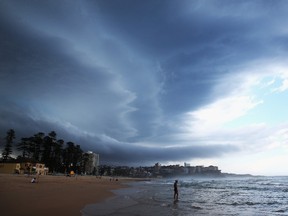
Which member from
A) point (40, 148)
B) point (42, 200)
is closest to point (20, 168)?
point (40, 148)

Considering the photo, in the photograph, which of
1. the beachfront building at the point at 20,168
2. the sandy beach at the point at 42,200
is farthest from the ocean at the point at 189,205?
the beachfront building at the point at 20,168

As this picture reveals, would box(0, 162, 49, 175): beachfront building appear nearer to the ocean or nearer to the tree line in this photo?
the tree line

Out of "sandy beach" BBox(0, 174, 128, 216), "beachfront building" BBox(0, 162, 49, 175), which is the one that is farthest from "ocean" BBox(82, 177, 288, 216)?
"beachfront building" BBox(0, 162, 49, 175)

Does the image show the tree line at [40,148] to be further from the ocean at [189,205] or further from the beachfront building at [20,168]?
the ocean at [189,205]

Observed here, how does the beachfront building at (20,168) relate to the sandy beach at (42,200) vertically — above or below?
above

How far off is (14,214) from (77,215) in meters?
3.25

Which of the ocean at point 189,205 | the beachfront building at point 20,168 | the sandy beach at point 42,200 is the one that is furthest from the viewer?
the beachfront building at point 20,168

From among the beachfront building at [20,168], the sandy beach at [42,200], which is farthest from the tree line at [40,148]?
the sandy beach at [42,200]

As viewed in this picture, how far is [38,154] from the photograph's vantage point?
10506 centimetres

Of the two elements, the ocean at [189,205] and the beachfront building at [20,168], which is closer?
the ocean at [189,205]

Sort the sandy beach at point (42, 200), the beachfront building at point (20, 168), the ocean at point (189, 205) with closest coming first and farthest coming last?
1. the sandy beach at point (42, 200)
2. the ocean at point (189, 205)
3. the beachfront building at point (20, 168)

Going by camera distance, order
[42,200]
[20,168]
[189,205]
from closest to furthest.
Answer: [42,200]
[189,205]
[20,168]

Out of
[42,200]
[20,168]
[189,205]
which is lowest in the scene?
[189,205]

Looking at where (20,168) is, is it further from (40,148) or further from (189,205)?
(189,205)
